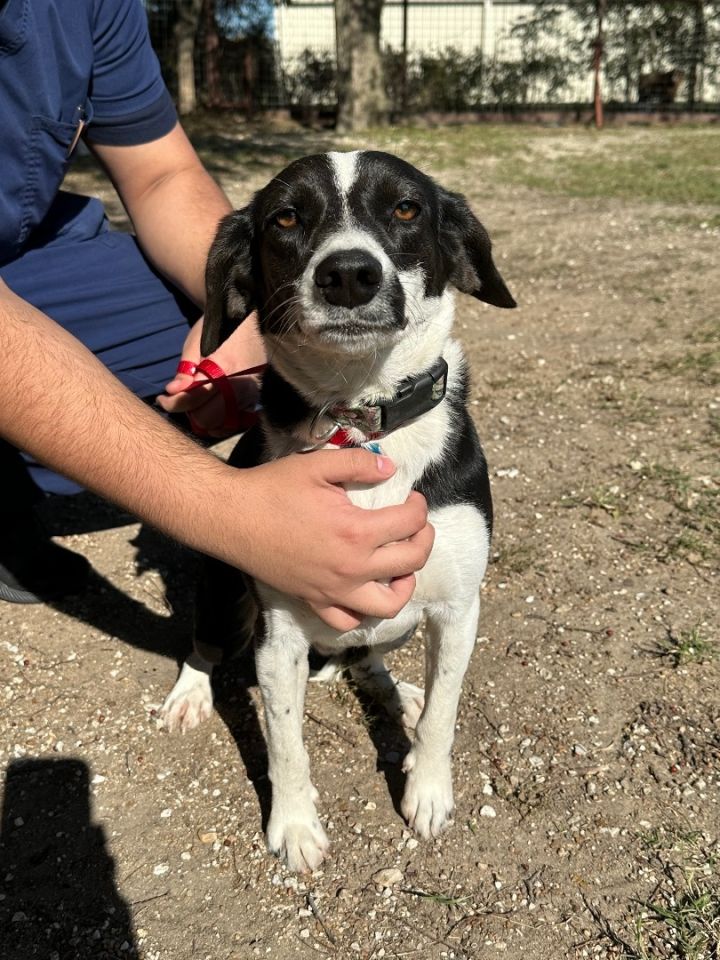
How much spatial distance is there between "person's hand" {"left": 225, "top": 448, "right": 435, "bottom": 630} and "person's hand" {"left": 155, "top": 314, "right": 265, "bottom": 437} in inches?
33.9

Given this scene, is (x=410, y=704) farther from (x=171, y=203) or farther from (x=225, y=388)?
(x=171, y=203)

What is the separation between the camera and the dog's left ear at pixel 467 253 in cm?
229

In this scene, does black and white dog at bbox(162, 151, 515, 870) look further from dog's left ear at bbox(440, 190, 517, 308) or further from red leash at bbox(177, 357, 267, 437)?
red leash at bbox(177, 357, 267, 437)

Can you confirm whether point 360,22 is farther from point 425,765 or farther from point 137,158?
point 425,765

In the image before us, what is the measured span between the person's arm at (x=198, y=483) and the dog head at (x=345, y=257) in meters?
0.35

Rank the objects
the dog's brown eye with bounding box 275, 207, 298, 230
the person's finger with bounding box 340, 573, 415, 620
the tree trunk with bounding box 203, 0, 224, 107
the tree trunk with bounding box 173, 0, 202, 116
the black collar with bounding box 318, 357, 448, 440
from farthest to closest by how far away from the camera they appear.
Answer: the tree trunk with bounding box 203, 0, 224, 107
the tree trunk with bounding box 173, 0, 202, 116
the dog's brown eye with bounding box 275, 207, 298, 230
the black collar with bounding box 318, 357, 448, 440
the person's finger with bounding box 340, 573, 415, 620

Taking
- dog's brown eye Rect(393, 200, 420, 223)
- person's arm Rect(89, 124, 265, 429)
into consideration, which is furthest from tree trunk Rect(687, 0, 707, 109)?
dog's brown eye Rect(393, 200, 420, 223)

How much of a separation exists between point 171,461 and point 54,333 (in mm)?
354

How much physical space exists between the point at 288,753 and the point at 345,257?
46.4 inches

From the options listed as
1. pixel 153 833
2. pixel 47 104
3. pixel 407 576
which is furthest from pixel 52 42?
pixel 153 833

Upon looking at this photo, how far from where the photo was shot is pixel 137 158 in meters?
2.98

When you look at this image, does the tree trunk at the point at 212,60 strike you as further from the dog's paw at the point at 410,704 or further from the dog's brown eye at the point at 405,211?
the dog's paw at the point at 410,704

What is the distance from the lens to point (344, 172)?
2.16 m

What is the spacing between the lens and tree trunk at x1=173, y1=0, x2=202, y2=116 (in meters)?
16.0
